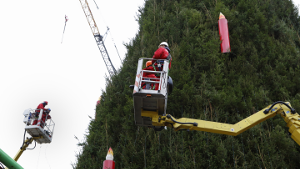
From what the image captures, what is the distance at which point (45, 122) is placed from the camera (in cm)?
1291

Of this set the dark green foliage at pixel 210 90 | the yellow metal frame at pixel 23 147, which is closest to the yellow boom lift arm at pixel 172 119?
the dark green foliage at pixel 210 90

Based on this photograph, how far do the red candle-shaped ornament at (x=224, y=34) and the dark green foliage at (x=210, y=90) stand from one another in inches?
12.3

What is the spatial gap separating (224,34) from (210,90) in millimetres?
3714

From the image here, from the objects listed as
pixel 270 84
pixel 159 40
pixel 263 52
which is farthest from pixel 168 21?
pixel 270 84

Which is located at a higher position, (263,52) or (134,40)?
(134,40)

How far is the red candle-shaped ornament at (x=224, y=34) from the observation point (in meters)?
12.3

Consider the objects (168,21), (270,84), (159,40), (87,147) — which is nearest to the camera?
(87,147)

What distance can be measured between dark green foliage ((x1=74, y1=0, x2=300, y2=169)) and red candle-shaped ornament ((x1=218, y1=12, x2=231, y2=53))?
313mm

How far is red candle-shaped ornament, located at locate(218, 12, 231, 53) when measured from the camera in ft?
40.3

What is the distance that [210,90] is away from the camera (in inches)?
410

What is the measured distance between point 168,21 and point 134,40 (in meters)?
2.25

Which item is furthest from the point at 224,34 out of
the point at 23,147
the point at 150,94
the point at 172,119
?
the point at 23,147

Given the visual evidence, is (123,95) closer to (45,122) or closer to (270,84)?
(45,122)

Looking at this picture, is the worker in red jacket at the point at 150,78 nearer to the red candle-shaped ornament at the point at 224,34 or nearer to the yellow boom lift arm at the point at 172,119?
the yellow boom lift arm at the point at 172,119
